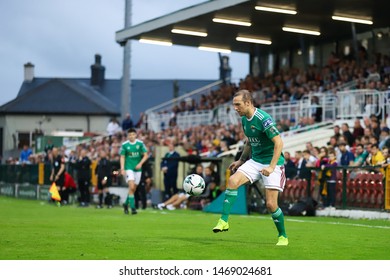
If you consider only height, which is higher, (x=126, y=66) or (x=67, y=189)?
(x=126, y=66)

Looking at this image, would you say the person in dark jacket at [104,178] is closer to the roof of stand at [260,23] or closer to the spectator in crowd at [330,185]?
the roof of stand at [260,23]

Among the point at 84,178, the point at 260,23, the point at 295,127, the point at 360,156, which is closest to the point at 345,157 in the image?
the point at 360,156

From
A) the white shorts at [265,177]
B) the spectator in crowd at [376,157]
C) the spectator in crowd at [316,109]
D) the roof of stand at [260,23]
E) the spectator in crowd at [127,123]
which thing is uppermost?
the roof of stand at [260,23]

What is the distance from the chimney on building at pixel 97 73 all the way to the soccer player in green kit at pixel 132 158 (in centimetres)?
7183

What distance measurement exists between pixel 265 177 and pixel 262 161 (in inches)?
15.2

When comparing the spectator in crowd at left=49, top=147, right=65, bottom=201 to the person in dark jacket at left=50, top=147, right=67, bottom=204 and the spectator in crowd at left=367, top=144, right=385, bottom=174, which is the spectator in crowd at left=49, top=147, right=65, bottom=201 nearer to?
the person in dark jacket at left=50, top=147, right=67, bottom=204

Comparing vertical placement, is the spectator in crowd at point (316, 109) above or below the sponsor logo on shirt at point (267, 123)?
above

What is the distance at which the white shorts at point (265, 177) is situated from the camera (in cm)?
1518

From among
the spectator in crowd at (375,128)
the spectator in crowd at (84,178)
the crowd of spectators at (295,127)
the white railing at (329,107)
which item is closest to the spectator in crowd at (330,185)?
the crowd of spectators at (295,127)

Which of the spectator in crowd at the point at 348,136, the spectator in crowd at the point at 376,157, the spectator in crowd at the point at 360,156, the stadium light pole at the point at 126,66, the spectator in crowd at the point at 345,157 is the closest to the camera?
the spectator in crowd at the point at 376,157

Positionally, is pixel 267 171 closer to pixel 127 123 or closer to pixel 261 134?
pixel 261 134

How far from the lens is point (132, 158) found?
87.4ft

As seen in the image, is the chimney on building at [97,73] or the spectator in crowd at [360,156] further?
the chimney on building at [97,73]

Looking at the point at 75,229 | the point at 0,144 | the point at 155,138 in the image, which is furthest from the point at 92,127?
the point at 75,229
